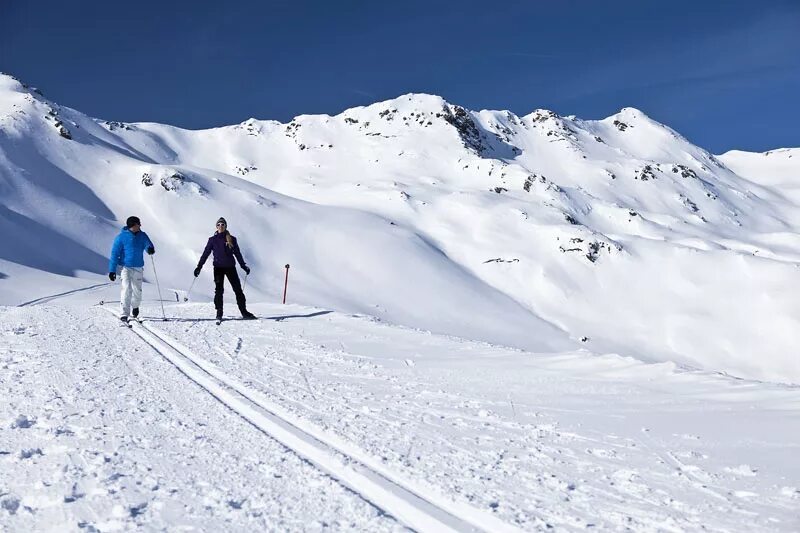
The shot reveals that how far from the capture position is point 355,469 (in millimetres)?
4152

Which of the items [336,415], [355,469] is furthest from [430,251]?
[355,469]

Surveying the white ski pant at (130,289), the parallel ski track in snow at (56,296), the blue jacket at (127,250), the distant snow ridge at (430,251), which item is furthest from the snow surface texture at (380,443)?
the distant snow ridge at (430,251)

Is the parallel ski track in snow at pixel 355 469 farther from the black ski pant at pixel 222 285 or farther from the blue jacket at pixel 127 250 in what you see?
the blue jacket at pixel 127 250

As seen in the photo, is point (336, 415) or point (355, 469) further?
point (336, 415)

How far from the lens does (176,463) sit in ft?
13.7

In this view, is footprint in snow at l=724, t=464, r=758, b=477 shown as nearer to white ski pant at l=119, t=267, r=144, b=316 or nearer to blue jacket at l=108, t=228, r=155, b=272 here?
white ski pant at l=119, t=267, r=144, b=316

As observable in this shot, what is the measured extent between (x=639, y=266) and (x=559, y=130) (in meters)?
102

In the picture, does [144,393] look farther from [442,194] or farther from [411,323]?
[442,194]

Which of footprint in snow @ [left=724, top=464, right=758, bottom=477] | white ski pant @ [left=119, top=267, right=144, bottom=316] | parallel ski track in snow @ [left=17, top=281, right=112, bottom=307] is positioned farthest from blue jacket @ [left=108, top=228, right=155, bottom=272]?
footprint in snow @ [left=724, top=464, right=758, bottom=477]

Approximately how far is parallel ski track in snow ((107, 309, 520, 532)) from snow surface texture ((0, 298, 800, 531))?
0.06 ft

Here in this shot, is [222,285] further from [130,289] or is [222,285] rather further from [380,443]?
[380,443]

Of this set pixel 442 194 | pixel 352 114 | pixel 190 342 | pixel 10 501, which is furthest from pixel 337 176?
pixel 10 501

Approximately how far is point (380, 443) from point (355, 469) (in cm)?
68

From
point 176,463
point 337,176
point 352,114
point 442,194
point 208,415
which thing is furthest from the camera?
point 352,114
